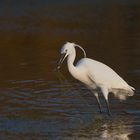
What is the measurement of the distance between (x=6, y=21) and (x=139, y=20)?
4.29 meters

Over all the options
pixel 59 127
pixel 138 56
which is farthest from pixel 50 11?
pixel 59 127

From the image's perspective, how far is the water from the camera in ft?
32.0

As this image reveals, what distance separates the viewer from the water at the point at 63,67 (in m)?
9.76

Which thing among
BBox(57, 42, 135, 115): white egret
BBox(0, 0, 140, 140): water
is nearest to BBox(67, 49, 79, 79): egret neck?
BBox(57, 42, 135, 115): white egret

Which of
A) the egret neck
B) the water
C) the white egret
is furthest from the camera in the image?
the white egret

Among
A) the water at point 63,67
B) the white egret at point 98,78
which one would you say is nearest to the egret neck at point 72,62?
the white egret at point 98,78

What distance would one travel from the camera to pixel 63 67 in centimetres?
1473

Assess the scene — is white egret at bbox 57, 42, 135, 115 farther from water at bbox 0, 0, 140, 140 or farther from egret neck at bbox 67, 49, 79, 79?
water at bbox 0, 0, 140, 140

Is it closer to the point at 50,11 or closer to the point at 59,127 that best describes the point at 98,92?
the point at 59,127

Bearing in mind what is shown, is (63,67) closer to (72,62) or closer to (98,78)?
(98,78)

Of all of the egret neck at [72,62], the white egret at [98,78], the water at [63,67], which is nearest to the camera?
the water at [63,67]

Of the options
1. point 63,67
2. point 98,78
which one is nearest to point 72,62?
point 98,78

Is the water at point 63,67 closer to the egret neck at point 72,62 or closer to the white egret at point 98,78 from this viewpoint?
the white egret at point 98,78

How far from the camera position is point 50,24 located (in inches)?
843
